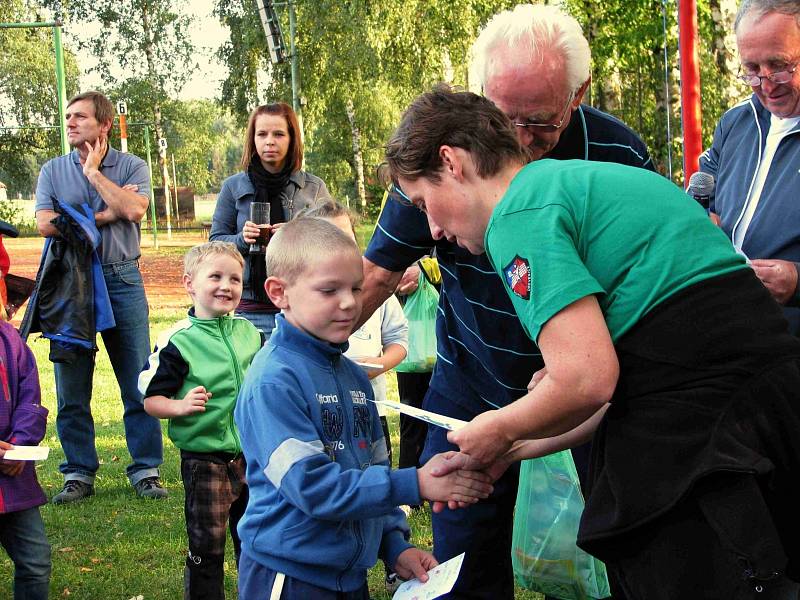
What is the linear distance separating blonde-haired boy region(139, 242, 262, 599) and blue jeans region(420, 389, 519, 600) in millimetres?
1260

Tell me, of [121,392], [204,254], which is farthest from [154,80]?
[204,254]

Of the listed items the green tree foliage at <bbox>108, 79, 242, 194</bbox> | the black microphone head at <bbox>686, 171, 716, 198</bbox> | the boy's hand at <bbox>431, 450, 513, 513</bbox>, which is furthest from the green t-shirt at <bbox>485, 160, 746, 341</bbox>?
the green tree foliage at <bbox>108, 79, 242, 194</bbox>

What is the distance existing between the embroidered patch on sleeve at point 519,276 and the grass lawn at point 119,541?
3027 millimetres

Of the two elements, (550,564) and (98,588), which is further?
(98,588)

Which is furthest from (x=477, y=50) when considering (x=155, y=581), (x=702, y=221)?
(x=155, y=581)

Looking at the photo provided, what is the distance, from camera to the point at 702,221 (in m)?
2.12

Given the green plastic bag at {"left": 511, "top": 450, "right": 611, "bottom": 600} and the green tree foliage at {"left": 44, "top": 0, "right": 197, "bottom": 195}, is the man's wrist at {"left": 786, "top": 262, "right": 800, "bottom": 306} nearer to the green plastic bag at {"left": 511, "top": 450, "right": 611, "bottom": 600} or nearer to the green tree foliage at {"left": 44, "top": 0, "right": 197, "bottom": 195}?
the green plastic bag at {"left": 511, "top": 450, "right": 611, "bottom": 600}

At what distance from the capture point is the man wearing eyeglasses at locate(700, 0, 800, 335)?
10.6ft

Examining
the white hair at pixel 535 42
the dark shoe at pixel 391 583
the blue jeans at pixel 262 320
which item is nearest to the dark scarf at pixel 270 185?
the blue jeans at pixel 262 320

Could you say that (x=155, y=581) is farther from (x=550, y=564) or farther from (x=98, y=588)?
(x=550, y=564)

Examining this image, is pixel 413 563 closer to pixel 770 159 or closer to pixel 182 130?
pixel 770 159

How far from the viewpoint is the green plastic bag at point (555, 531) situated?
356 centimetres

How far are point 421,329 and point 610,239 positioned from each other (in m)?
3.86

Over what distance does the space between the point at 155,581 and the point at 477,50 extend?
3107 millimetres
